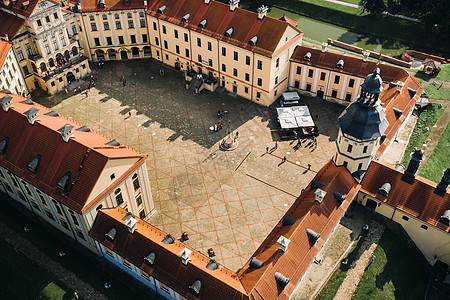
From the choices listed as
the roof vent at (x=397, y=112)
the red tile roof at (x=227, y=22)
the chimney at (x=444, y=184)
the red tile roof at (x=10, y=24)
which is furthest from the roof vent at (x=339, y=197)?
the red tile roof at (x=10, y=24)

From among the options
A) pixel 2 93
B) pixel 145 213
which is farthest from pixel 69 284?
pixel 2 93

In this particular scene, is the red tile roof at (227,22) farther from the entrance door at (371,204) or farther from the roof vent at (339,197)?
the entrance door at (371,204)

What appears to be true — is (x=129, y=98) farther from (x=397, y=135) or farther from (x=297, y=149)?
(x=397, y=135)

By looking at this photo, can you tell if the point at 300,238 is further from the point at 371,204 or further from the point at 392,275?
the point at 371,204

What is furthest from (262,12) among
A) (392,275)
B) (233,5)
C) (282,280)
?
(282,280)

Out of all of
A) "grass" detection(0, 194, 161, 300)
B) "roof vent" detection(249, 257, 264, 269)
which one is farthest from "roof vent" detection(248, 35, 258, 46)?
"grass" detection(0, 194, 161, 300)

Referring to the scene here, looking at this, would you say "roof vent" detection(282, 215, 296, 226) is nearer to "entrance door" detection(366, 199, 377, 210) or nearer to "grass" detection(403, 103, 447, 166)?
"entrance door" detection(366, 199, 377, 210)

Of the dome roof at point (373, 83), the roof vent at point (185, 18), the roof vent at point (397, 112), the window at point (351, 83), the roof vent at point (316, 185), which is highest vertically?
the dome roof at point (373, 83)
